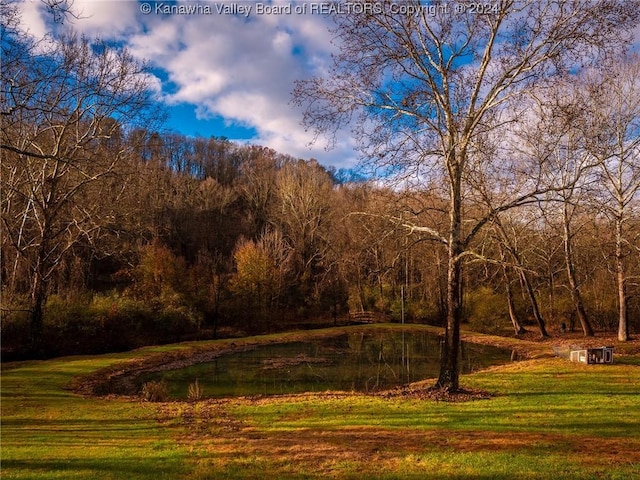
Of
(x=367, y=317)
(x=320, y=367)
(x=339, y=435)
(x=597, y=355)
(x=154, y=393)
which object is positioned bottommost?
(x=320, y=367)

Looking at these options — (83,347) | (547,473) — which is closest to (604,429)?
(547,473)

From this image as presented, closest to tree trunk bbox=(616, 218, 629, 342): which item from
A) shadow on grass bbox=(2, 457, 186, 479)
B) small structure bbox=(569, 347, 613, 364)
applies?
small structure bbox=(569, 347, 613, 364)

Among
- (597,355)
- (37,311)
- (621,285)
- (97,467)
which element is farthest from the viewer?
(621,285)

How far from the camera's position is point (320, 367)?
20.8 meters

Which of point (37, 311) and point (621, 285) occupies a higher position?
point (621, 285)

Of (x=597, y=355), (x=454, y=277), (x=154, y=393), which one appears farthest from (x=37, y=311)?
(x=597, y=355)

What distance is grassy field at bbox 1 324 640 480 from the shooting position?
699cm

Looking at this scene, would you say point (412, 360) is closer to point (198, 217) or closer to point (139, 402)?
point (139, 402)

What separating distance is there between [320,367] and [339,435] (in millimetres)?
12153

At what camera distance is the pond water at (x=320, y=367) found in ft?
53.7

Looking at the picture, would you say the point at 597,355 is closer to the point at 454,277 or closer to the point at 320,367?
the point at 454,277

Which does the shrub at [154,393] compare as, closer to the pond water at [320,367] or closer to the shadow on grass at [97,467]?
the pond water at [320,367]

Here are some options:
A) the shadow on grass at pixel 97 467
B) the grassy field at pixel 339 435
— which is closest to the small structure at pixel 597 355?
the grassy field at pixel 339 435

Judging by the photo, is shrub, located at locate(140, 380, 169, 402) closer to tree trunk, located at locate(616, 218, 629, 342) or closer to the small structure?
the small structure
